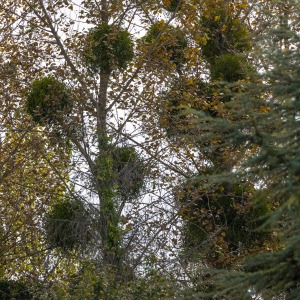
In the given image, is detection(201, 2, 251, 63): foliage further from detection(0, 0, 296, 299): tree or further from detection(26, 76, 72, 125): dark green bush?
detection(26, 76, 72, 125): dark green bush

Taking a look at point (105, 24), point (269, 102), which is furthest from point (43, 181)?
point (269, 102)

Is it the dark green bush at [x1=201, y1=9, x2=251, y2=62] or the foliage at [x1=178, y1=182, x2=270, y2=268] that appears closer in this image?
the foliage at [x1=178, y1=182, x2=270, y2=268]

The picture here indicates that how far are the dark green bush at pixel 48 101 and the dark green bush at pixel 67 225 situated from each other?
107 centimetres

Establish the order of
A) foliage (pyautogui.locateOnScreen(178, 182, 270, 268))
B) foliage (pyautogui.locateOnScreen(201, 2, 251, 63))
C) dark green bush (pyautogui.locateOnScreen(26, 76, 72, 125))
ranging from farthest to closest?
foliage (pyautogui.locateOnScreen(201, 2, 251, 63)), dark green bush (pyautogui.locateOnScreen(26, 76, 72, 125)), foliage (pyautogui.locateOnScreen(178, 182, 270, 268))

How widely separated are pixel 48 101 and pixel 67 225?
155 centimetres

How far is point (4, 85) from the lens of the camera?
12.5 meters

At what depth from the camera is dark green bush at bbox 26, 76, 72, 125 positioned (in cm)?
1076

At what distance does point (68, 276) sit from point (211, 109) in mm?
2767

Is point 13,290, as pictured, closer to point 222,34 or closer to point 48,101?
point 48,101

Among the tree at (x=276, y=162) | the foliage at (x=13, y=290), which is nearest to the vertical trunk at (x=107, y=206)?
the foliage at (x=13, y=290)

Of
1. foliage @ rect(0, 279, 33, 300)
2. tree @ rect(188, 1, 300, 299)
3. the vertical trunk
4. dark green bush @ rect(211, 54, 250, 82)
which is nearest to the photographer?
tree @ rect(188, 1, 300, 299)

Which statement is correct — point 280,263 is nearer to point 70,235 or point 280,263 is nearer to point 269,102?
point 269,102

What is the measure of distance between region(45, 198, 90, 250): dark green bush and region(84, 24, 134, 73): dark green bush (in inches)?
70.0

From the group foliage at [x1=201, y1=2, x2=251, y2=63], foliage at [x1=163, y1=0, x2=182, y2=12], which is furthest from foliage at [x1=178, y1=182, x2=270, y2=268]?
foliage at [x1=163, y1=0, x2=182, y2=12]
